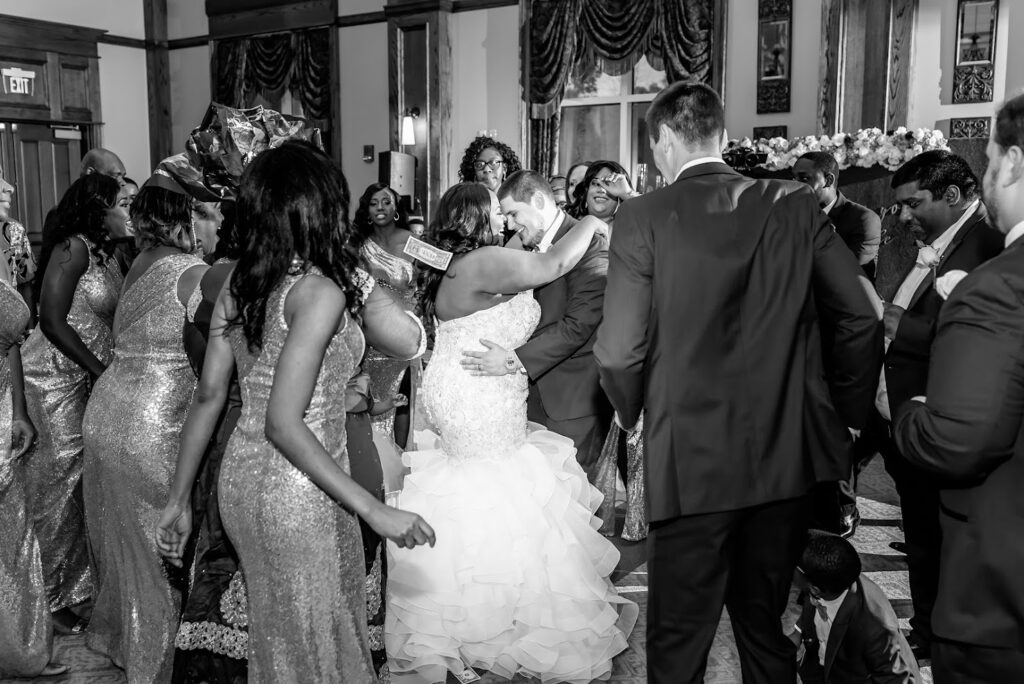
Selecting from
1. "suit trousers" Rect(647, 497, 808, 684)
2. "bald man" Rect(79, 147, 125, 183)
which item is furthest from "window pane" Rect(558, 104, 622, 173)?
"suit trousers" Rect(647, 497, 808, 684)

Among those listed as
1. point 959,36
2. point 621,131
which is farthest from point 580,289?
point 621,131

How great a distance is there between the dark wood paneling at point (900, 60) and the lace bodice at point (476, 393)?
19.3 feet

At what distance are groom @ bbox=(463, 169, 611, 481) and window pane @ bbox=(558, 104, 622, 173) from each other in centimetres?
643

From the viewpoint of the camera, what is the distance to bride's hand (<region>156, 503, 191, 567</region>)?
219 centimetres

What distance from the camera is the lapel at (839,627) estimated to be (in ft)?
8.17

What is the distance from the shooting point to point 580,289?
135 inches

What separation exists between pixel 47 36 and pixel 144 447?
10.3m

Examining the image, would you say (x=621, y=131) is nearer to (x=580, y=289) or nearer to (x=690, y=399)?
(x=580, y=289)

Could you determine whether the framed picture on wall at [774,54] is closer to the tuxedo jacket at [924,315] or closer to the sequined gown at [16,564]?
the tuxedo jacket at [924,315]

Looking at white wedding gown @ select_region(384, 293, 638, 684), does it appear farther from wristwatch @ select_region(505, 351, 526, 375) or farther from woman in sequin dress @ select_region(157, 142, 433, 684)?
woman in sequin dress @ select_region(157, 142, 433, 684)

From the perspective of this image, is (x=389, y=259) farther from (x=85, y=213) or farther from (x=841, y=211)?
(x=841, y=211)

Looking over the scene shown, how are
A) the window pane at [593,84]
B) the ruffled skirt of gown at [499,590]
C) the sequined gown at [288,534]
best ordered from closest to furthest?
the sequined gown at [288,534], the ruffled skirt of gown at [499,590], the window pane at [593,84]

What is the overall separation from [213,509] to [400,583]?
0.85 metres

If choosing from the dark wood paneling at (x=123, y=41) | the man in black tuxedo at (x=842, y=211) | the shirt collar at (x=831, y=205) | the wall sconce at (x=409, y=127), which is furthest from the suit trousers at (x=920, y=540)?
the dark wood paneling at (x=123, y=41)
